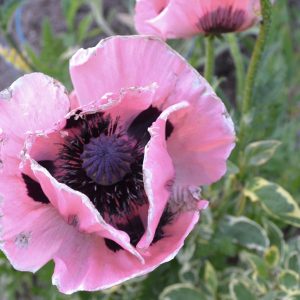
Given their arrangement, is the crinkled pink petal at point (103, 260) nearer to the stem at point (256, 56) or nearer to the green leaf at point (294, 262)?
the stem at point (256, 56)

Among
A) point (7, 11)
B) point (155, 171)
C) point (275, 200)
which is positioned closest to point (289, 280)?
point (275, 200)

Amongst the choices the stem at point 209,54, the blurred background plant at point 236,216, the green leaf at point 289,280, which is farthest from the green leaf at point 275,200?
the stem at point 209,54

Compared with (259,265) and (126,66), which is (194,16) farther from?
(259,265)

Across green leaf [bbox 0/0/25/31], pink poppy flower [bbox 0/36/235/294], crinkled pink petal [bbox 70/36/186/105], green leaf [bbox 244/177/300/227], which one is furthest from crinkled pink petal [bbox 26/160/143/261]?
green leaf [bbox 0/0/25/31]

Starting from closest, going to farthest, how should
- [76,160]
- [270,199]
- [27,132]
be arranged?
[27,132] → [76,160] → [270,199]

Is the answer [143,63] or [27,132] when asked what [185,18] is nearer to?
[143,63]

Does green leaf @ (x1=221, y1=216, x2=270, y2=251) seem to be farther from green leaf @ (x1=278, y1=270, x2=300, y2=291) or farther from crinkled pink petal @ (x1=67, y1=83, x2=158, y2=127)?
crinkled pink petal @ (x1=67, y1=83, x2=158, y2=127)

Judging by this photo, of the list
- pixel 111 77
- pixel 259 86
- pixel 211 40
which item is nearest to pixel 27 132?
pixel 111 77
